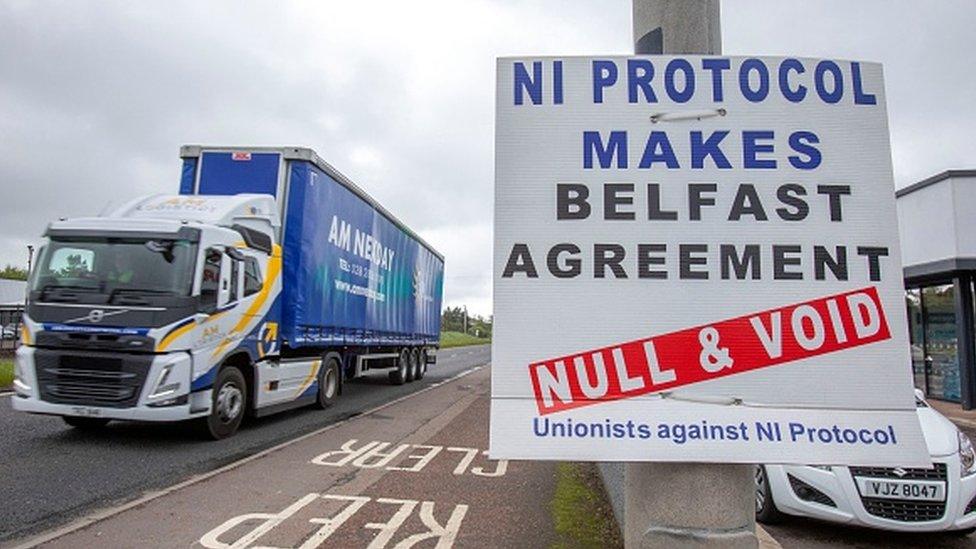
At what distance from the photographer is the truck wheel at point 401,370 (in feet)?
59.7

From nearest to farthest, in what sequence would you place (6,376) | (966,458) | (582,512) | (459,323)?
(966,458)
(582,512)
(6,376)
(459,323)

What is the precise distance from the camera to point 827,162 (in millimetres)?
2852

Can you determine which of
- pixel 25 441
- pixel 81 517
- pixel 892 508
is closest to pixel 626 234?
pixel 892 508

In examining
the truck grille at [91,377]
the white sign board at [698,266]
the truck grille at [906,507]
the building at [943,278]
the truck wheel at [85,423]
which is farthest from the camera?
the building at [943,278]

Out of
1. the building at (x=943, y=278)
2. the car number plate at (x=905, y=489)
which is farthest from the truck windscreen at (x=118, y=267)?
the building at (x=943, y=278)

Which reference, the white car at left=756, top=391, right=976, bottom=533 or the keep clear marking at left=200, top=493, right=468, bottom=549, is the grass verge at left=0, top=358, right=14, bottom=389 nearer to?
the keep clear marking at left=200, top=493, right=468, bottom=549

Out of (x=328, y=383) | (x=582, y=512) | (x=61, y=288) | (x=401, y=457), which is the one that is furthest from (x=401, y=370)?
(x=582, y=512)

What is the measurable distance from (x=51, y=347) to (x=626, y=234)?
7.76 meters

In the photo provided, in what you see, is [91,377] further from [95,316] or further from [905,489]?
[905,489]

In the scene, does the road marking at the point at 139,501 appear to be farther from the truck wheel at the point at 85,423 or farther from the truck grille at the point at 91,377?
the truck wheel at the point at 85,423

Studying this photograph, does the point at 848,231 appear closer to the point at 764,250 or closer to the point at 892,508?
the point at 764,250

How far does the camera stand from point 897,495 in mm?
4992

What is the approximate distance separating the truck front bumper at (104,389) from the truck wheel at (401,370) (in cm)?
1016

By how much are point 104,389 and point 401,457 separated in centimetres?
360
